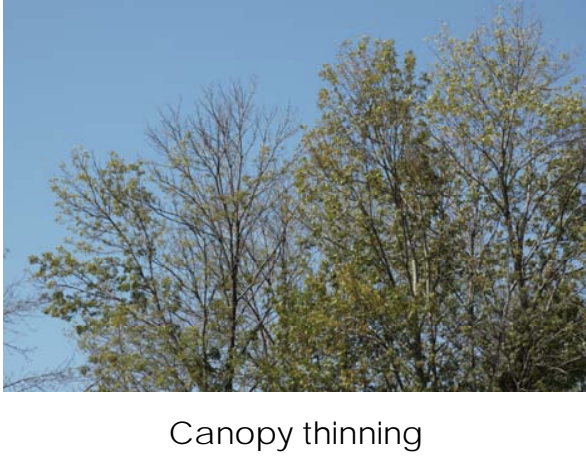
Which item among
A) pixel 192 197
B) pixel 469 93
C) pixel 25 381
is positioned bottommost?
pixel 25 381

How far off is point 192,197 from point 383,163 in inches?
150

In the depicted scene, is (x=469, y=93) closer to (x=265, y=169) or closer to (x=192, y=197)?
(x=265, y=169)

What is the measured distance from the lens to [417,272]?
58.7 feet

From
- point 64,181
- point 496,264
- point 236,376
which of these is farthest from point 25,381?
point 496,264

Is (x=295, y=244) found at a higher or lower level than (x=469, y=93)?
lower
